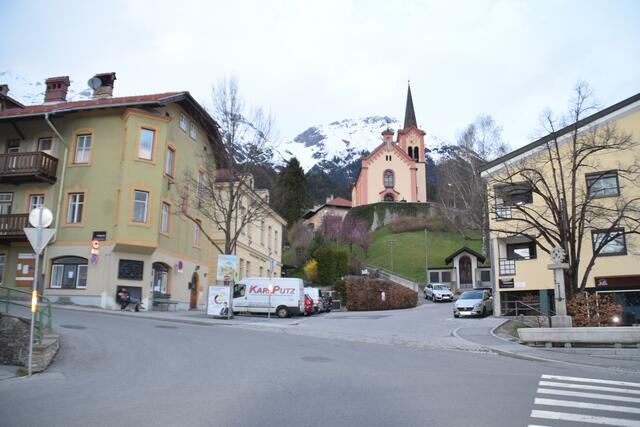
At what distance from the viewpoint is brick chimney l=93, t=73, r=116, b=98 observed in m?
33.6

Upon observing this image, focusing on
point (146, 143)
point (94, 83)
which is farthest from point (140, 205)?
point (94, 83)

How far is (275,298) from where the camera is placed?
29906mm

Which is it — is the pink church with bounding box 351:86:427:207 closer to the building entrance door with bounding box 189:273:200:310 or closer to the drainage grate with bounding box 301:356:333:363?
the building entrance door with bounding box 189:273:200:310

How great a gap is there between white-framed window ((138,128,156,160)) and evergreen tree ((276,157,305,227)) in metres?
48.1

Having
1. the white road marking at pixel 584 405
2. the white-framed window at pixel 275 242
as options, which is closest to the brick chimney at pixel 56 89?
the white-framed window at pixel 275 242

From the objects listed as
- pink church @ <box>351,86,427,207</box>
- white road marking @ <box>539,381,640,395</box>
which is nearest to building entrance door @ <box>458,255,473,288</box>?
pink church @ <box>351,86,427,207</box>

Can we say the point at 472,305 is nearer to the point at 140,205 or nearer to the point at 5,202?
the point at 140,205

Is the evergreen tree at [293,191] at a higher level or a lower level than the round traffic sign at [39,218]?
higher

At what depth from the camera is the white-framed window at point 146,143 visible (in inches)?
1155

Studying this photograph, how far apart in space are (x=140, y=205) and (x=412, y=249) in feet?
155

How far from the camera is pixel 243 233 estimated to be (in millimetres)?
41188

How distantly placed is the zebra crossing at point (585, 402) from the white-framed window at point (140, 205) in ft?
75.1

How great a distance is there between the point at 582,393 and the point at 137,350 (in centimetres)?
1011

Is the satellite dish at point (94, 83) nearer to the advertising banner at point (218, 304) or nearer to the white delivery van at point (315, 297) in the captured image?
the advertising banner at point (218, 304)
